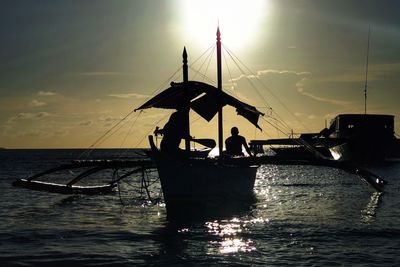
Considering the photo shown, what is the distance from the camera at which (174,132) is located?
766 inches

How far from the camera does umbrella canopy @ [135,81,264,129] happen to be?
824 inches

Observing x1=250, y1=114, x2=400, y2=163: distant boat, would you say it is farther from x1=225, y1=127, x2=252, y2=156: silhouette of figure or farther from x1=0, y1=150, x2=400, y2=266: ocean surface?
x1=0, y1=150, x2=400, y2=266: ocean surface

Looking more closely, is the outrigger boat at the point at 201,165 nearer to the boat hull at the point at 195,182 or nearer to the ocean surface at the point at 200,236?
the boat hull at the point at 195,182

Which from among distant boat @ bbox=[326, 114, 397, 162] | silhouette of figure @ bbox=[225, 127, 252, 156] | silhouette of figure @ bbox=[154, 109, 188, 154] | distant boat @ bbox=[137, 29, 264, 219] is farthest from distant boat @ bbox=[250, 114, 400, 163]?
silhouette of figure @ bbox=[154, 109, 188, 154]

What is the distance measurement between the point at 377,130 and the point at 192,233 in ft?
191

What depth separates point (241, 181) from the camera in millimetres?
22531

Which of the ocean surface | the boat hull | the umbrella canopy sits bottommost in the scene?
the ocean surface

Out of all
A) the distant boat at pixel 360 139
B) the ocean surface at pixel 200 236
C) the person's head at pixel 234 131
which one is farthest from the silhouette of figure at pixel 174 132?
the distant boat at pixel 360 139

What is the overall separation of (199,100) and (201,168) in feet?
12.0

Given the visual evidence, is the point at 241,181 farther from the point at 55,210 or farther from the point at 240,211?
the point at 55,210

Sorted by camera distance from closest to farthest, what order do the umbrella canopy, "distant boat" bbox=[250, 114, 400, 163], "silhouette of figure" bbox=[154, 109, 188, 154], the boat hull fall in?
the boat hull, "silhouette of figure" bbox=[154, 109, 188, 154], the umbrella canopy, "distant boat" bbox=[250, 114, 400, 163]

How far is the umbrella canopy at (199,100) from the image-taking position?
2094 cm

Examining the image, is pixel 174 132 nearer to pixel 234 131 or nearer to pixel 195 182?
pixel 195 182

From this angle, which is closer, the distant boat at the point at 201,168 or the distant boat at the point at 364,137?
the distant boat at the point at 201,168
